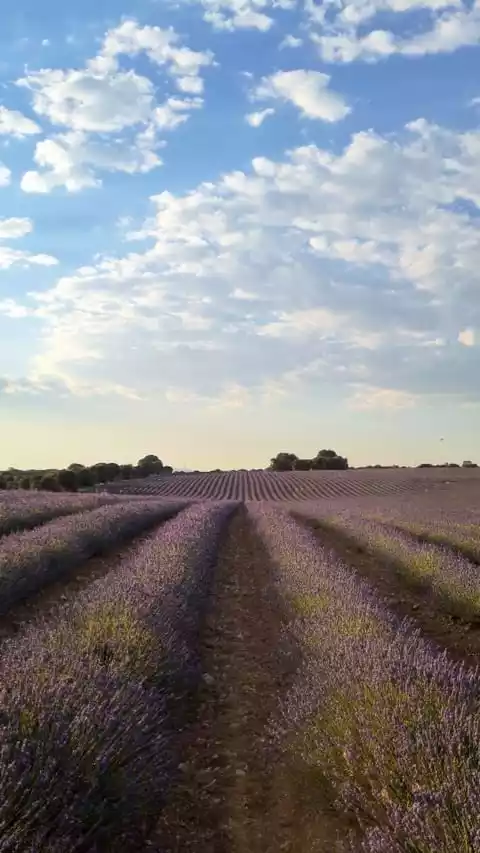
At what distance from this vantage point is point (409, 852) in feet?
9.87

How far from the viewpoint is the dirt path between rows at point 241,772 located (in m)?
4.11

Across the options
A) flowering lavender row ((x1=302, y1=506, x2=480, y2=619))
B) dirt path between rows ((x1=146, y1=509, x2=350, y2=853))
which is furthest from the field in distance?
dirt path between rows ((x1=146, y1=509, x2=350, y2=853))

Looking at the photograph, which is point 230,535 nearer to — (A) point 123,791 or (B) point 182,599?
(B) point 182,599

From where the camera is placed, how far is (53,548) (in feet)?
42.2

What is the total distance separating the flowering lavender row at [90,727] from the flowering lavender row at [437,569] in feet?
14.9

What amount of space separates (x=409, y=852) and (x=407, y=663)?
73.3 inches

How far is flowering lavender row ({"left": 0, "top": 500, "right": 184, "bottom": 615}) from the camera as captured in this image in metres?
10.2

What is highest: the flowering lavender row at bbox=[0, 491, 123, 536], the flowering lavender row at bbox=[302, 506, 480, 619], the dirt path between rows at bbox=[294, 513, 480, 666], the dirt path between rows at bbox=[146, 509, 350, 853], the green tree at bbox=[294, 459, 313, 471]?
the green tree at bbox=[294, 459, 313, 471]

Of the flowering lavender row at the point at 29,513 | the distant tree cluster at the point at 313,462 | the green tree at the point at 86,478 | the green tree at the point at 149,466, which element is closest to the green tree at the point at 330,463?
the distant tree cluster at the point at 313,462

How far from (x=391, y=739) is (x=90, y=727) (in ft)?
5.20

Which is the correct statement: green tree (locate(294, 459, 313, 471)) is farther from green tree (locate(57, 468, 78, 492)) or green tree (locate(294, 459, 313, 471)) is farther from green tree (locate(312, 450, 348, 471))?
green tree (locate(57, 468, 78, 492))

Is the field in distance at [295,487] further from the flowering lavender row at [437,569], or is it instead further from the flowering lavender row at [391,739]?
the flowering lavender row at [391,739]

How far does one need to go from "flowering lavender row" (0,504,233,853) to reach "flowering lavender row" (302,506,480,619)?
453 centimetres

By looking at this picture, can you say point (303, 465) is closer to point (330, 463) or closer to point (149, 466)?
point (330, 463)
